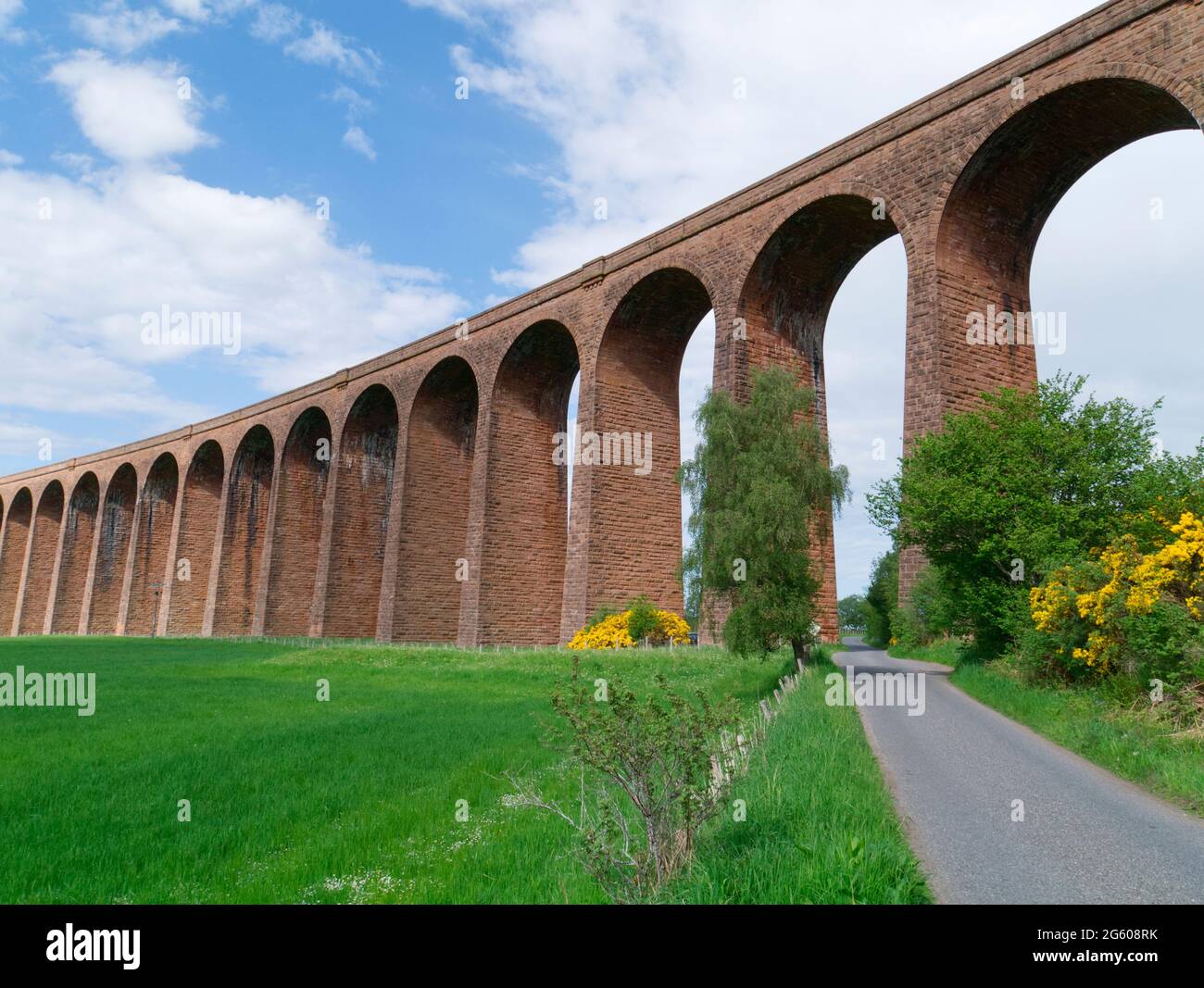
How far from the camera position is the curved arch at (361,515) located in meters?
35.0

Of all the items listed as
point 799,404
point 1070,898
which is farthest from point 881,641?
point 1070,898

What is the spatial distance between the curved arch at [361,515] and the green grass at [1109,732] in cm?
2808

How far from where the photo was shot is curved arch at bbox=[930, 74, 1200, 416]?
51.8 feet

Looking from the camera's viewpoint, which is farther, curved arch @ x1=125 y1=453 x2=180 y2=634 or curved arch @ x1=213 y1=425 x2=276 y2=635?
curved arch @ x1=125 y1=453 x2=180 y2=634

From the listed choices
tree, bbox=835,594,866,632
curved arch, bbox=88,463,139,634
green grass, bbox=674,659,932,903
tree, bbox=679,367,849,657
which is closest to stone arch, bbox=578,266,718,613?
tree, bbox=679,367,849,657

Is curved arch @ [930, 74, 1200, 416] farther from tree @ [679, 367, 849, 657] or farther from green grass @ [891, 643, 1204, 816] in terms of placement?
green grass @ [891, 643, 1204, 816]

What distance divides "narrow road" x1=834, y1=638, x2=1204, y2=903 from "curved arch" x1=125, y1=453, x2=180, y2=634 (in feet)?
159

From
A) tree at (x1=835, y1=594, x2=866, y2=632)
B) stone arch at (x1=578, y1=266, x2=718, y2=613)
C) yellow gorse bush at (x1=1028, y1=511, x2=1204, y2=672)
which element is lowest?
tree at (x1=835, y1=594, x2=866, y2=632)

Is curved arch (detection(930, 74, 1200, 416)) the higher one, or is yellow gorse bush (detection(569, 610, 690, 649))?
curved arch (detection(930, 74, 1200, 416))

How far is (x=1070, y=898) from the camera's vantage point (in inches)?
155

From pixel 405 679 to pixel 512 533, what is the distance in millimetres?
11353

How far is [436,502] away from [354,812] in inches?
1071

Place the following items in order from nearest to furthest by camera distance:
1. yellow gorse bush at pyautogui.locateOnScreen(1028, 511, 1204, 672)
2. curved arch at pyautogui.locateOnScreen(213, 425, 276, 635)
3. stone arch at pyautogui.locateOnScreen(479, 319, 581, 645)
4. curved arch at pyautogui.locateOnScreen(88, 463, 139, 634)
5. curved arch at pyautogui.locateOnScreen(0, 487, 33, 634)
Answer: yellow gorse bush at pyautogui.locateOnScreen(1028, 511, 1204, 672), stone arch at pyautogui.locateOnScreen(479, 319, 581, 645), curved arch at pyautogui.locateOnScreen(213, 425, 276, 635), curved arch at pyautogui.locateOnScreen(88, 463, 139, 634), curved arch at pyautogui.locateOnScreen(0, 487, 33, 634)

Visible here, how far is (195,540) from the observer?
47.1 meters
